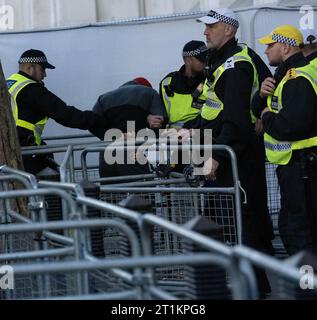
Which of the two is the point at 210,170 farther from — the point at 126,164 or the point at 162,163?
the point at 126,164

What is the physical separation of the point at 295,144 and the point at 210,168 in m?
0.65

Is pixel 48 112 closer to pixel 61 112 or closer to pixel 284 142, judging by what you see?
pixel 61 112

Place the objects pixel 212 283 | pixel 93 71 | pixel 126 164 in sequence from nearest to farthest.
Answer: pixel 212 283, pixel 126 164, pixel 93 71

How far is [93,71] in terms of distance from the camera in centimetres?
927

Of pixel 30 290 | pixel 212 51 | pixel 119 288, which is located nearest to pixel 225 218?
pixel 212 51

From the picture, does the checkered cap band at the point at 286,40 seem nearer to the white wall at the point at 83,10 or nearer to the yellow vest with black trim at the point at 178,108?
the yellow vest with black trim at the point at 178,108

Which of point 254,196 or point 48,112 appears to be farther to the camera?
point 48,112

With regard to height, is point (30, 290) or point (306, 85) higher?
point (306, 85)

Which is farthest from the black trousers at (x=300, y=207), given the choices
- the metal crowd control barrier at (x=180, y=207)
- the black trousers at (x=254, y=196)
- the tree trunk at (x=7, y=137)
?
the tree trunk at (x=7, y=137)

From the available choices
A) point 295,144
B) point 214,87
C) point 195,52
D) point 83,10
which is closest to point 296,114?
point 295,144

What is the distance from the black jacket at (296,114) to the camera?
618 centimetres

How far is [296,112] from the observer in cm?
618

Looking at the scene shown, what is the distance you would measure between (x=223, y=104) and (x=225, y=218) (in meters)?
0.80

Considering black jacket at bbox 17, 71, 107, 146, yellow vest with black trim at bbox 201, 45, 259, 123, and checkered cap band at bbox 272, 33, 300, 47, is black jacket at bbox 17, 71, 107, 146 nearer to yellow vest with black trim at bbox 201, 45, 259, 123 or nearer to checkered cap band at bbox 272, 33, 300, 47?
yellow vest with black trim at bbox 201, 45, 259, 123
